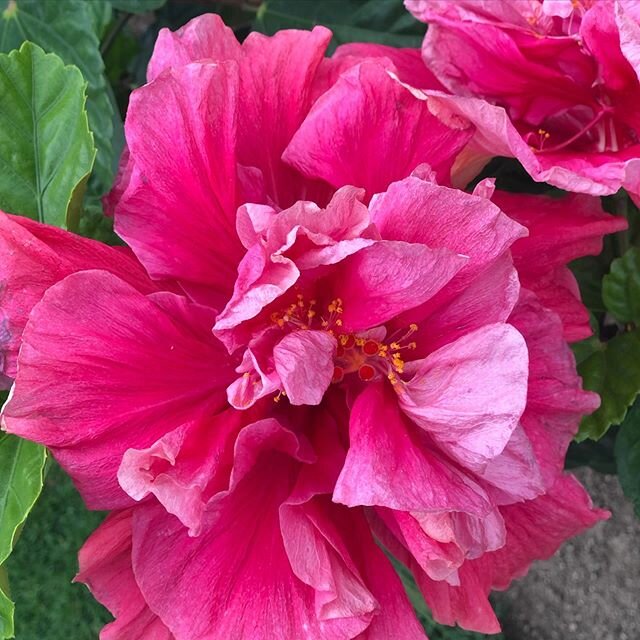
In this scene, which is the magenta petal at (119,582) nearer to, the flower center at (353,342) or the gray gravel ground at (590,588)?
the flower center at (353,342)

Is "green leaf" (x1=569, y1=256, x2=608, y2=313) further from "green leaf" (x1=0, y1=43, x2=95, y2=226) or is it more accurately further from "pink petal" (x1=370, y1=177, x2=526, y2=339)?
"green leaf" (x1=0, y1=43, x2=95, y2=226)

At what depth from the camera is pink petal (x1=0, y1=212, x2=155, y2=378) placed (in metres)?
0.50

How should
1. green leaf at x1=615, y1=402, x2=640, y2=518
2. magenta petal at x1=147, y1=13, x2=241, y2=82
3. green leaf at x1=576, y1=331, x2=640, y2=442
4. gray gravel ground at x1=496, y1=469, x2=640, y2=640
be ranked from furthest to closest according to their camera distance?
gray gravel ground at x1=496, y1=469, x2=640, y2=640 → green leaf at x1=615, y1=402, x2=640, y2=518 → green leaf at x1=576, y1=331, x2=640, y2=442 → magenta petal at x1=147, y1=13, x2=241, y2=82

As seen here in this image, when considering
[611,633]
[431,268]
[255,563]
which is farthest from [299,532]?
[611,633]

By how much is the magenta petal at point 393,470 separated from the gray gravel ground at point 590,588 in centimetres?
103

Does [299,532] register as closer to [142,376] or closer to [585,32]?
[142,376]

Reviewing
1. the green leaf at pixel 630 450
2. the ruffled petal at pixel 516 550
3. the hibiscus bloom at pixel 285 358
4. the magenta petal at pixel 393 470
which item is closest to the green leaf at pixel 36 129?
the hibiscus bloom at pixel 285 358

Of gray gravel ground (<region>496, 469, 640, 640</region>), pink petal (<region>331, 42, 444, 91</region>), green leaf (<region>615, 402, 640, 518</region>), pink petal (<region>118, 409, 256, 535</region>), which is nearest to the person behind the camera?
pink petal (<region>118, 409, 256, 535</region>)

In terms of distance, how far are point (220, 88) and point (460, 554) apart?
321 mm

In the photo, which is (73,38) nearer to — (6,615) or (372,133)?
(372,133)

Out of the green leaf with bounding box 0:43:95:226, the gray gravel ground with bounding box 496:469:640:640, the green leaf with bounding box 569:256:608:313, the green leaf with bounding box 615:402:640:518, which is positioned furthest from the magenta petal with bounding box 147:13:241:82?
the gray gravel ground with bounding box 496:469:640:640

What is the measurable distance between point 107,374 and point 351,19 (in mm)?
649

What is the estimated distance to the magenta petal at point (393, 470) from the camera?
1.52 ft

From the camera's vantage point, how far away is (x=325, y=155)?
A: 1.82 feet
